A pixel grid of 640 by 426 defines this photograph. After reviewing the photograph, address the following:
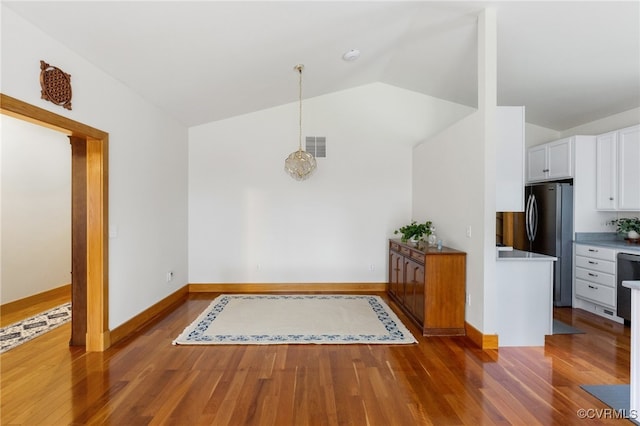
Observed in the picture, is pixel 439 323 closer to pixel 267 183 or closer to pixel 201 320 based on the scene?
pixel 201 320

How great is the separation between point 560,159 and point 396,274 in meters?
2.98

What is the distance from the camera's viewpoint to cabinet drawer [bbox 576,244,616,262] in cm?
380

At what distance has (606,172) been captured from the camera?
13.8 feet

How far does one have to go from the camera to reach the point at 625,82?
3686 mm

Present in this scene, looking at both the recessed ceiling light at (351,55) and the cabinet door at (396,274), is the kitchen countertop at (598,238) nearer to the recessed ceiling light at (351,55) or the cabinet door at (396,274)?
the cabinet door at (396,274)

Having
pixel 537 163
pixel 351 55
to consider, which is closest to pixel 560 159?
pixel 537 163

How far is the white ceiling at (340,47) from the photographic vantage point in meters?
2.54

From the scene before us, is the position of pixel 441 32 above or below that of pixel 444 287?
above

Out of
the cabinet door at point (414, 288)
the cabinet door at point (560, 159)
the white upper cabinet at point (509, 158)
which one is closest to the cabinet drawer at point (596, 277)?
the cabinet door at point (560, 159)

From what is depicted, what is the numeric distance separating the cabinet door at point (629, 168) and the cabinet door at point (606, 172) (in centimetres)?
6

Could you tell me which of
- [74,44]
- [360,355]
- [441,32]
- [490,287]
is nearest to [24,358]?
[74,44]

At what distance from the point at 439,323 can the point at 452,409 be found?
1.35 m

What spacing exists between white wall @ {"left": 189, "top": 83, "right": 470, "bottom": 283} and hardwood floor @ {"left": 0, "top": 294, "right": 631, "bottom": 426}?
2091 millimetres

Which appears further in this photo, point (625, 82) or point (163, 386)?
point (625, 82)
